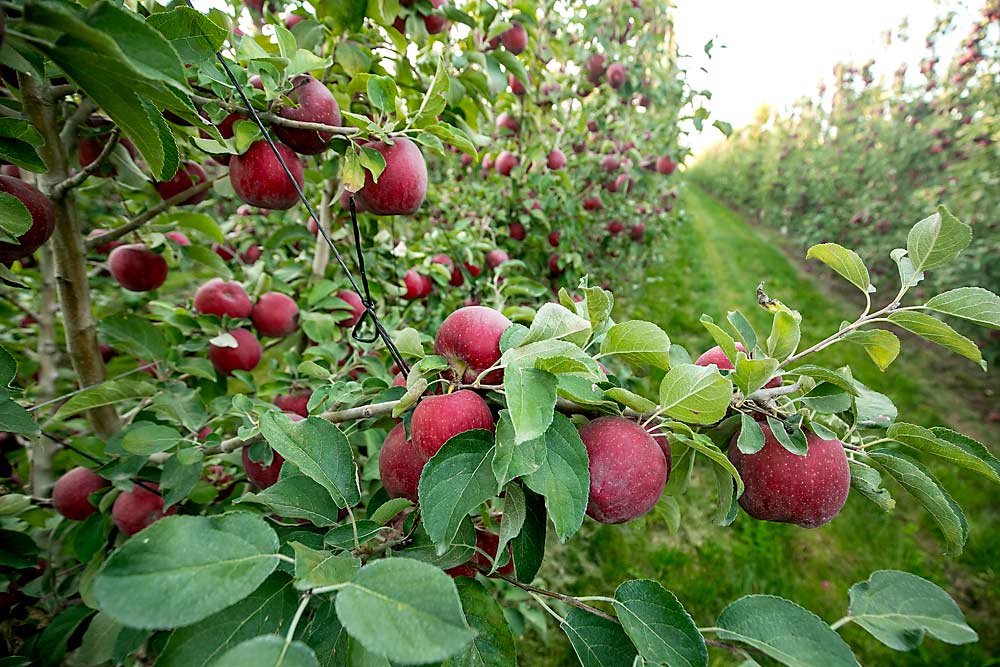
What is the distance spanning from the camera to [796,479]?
2.12 feet

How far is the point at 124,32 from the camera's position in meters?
0.41

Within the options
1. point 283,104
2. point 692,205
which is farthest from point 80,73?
point 692,205

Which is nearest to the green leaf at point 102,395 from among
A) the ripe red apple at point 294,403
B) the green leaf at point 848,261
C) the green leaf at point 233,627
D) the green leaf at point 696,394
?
the ripe red apple at point 294,403

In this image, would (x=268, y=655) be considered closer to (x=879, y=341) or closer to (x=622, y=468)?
(x=622, y=468)

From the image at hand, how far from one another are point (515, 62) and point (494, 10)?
0.22 meters

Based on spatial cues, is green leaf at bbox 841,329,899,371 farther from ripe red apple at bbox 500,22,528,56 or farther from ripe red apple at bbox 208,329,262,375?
ripe red apple at bbox 500,22,528,56

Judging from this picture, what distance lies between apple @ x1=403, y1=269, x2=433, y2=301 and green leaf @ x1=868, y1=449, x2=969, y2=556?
51.4 inches

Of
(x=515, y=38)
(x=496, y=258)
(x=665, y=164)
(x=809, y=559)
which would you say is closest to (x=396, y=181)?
(x=515, y=38)

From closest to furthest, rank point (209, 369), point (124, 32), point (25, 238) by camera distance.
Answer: point (124, 32), point (25, 238), point (209, 369)

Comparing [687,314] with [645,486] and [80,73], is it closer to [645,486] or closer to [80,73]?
[645,486]

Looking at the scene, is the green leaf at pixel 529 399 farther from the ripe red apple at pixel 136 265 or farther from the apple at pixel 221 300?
the ripe red apple at pixel 136 265

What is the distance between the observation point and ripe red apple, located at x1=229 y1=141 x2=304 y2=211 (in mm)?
820

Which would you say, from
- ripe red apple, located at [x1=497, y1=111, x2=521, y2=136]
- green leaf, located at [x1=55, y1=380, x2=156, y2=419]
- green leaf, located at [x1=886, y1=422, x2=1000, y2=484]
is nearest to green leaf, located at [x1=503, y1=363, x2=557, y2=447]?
green leaf, located at [x1=886, y1=422, x2=1000, y2=484]

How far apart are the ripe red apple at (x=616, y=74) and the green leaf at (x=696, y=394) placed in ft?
8.69
